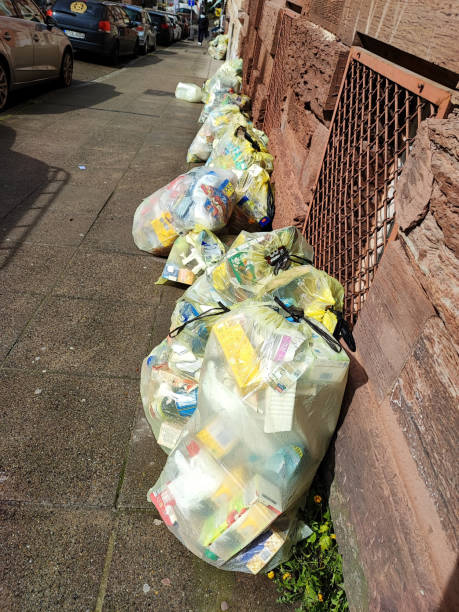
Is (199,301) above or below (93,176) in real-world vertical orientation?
above

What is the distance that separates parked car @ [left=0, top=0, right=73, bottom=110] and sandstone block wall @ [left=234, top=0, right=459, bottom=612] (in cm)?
664

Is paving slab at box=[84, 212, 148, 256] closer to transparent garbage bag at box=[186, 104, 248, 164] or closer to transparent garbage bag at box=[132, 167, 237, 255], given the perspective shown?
transparent garbage bag at box=[132, 167, 237, 255]

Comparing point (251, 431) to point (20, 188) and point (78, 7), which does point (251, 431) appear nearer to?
point (20, 188)

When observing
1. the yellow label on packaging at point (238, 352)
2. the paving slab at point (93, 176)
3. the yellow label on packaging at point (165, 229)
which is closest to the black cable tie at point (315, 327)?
the yellow label on packaging at point (238, 352)

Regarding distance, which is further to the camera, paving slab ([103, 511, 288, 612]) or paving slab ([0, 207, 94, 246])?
paving slab ([0, 207, 94, 246])

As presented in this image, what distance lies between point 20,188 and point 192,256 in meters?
2.58

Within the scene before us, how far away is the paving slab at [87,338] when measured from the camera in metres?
2.66

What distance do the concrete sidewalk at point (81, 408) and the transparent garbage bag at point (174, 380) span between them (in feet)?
0.50

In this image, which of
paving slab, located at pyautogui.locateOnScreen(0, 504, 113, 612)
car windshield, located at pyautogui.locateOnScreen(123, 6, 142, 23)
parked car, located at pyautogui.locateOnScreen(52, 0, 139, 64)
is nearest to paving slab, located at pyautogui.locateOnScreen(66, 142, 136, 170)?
paving slab, located at pyautogui.locateOnScreen(0, 504, 113, 612)

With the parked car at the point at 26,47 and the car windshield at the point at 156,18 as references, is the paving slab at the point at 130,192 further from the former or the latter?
the car windshield at the point at 156,18

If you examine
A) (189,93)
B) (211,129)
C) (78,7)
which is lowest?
(189,93)

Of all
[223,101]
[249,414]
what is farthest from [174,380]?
[223,101]

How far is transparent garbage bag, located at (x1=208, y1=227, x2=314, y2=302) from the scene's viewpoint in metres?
2.60

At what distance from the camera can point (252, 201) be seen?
419 centimetres
